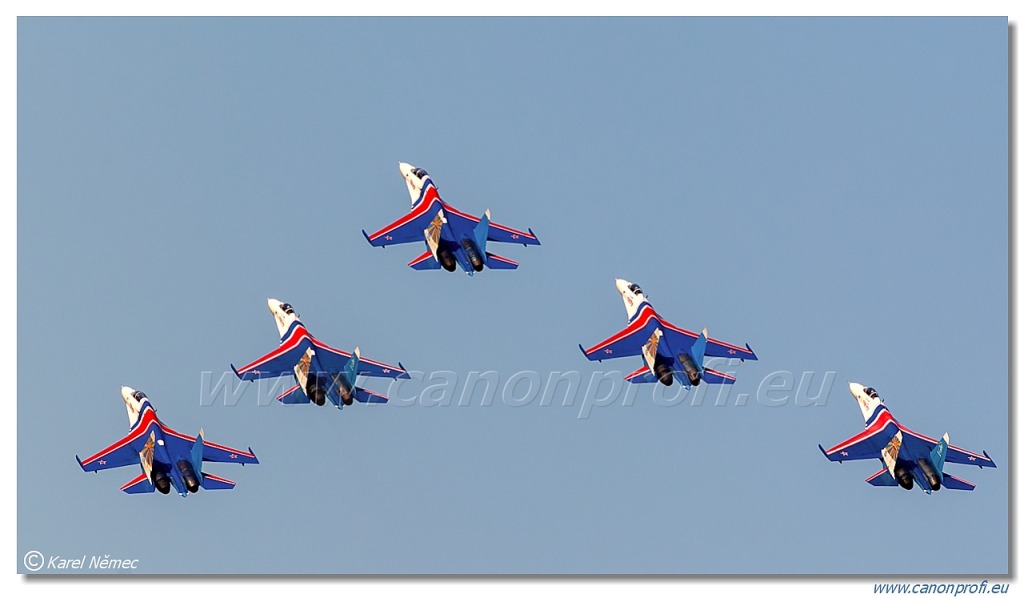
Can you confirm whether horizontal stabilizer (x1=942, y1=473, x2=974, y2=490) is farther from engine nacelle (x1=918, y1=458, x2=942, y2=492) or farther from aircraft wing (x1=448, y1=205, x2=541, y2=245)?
aircraft wing (x1=448, y1=205, x2=541, y2=245)

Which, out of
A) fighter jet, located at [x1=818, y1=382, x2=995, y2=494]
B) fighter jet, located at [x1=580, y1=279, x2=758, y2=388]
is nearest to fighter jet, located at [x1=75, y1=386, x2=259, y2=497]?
fighter jet, located at [x1=580, y1=279, x2=758, y2=388]

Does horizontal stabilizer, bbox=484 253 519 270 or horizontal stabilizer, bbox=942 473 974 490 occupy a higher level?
horizontal stabilizer, bbox=484 253 519 270

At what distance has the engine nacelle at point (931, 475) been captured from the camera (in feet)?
232

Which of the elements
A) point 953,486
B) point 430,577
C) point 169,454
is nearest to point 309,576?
point 430,577

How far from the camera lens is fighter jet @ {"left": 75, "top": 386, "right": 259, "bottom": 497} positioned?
69.9 metres

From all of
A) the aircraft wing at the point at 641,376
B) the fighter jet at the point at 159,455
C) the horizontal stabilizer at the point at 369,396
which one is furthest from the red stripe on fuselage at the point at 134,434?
the aircraft wing at the point at 641,376

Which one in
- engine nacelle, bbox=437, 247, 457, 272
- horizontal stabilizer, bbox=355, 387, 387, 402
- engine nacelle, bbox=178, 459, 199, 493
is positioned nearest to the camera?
engine nacelle, bbox=178, 459, 199, 493

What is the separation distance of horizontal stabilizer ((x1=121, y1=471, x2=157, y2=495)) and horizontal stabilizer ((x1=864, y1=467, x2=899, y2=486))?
89.3ft

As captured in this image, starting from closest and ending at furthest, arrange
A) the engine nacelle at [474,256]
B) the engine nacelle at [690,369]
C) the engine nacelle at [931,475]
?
the engine nacelle at [931,475]
the engine nacelle at [690,369]
the engine nacelle at [474,256]

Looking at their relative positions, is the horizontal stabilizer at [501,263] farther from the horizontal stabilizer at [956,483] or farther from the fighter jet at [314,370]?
the horizontal stabilizer at [956,483]

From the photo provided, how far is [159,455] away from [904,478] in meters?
27.4

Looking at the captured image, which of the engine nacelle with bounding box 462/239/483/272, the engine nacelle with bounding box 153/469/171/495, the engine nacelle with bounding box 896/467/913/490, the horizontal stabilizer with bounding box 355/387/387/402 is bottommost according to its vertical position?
the engine nacelle with bounding box 153/469/171/495

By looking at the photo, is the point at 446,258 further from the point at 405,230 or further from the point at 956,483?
the point at 956,483

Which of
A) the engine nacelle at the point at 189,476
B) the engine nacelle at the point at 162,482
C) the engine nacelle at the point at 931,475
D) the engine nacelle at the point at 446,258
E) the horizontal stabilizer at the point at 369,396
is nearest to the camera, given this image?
the engine nacelle at the point at 189,476
